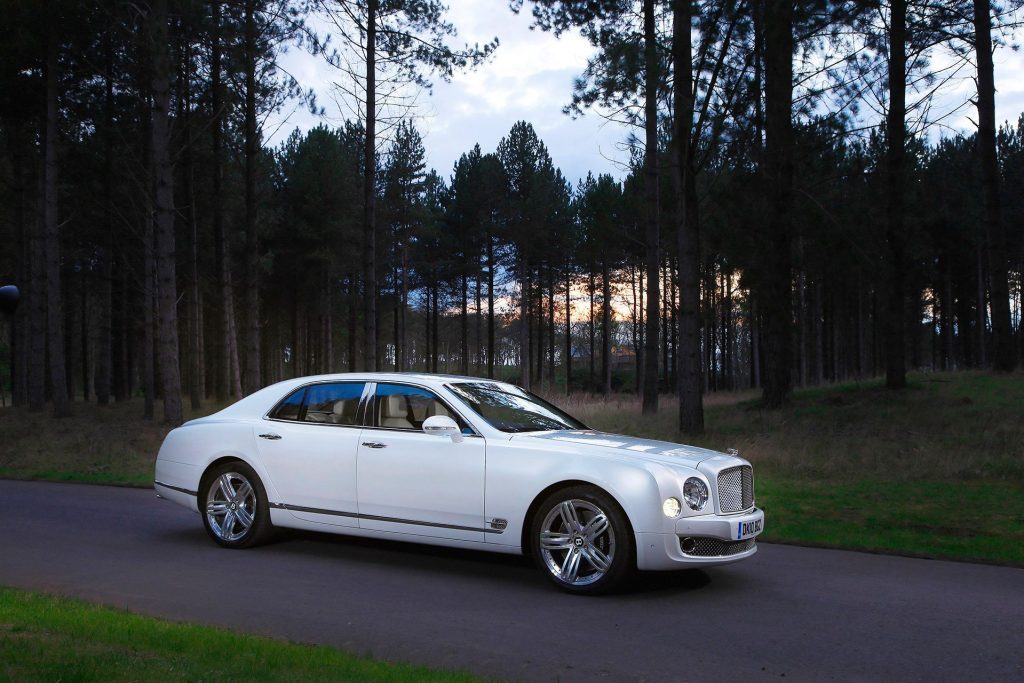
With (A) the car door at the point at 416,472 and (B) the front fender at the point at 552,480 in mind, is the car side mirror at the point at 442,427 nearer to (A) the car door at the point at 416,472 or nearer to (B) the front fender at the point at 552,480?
(A) the car door at the point at 416,472

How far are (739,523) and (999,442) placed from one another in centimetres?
1086

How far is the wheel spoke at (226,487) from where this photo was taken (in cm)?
905

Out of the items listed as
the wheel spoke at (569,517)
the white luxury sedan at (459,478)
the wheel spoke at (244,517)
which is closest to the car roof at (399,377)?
the white luxury sedan at (459,478)

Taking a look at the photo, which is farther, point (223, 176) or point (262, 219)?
point (262, 219)

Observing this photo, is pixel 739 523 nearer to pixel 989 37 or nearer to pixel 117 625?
pixel 117 625

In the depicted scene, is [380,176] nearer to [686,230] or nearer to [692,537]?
[686,230]

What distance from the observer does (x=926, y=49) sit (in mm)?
23188

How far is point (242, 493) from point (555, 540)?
11.2ft

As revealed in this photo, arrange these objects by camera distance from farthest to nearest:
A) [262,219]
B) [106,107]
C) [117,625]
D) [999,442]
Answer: [262,219], [106,107], [999,442], [117,625]

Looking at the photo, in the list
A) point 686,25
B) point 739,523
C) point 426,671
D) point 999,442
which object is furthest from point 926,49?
point 426,671

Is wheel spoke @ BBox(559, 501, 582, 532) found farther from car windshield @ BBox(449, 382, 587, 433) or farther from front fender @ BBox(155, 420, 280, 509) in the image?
front fender @ BBox(155, 420, 280, 509)

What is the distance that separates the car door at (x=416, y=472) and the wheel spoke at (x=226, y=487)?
5.48 feet

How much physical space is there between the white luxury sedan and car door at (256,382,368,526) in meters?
0.01

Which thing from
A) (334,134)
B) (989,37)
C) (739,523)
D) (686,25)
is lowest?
(739,523)
